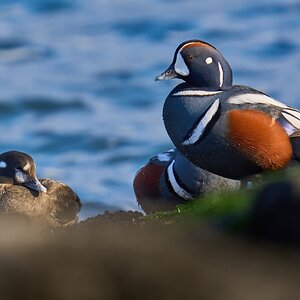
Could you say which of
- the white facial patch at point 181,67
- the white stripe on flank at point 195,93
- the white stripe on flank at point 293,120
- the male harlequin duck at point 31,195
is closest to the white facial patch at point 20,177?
the male harlequin duck at point 31,195

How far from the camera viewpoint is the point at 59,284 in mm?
4270

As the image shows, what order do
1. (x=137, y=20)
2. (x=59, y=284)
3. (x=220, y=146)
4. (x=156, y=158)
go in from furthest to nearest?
1. (x=137, y=20)
2. (x=156, y=158)
3. (x=220, y=146)
4. (x=59, y=284)

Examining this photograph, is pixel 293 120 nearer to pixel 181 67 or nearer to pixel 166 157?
pixel 181 67

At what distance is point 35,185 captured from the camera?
441 inches

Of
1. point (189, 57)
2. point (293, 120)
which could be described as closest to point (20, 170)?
point (189, 57)

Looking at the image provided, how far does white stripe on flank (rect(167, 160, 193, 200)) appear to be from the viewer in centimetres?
1081

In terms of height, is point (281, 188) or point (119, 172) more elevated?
point (281, 188)

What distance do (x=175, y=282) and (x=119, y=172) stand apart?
627 inches

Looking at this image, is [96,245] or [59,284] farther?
[96,245]

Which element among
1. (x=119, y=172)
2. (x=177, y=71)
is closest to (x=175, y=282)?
(x=177, y=71)

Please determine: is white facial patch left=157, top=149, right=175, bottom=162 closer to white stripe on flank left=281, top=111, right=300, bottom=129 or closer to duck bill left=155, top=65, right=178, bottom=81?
duck bill left=155, top=65, right=178, bottom=81

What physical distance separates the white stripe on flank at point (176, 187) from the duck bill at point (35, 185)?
1155mm

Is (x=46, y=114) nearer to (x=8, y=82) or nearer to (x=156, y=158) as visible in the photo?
(x=8, y=82)

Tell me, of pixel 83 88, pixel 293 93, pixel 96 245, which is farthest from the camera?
pixel 83 88
